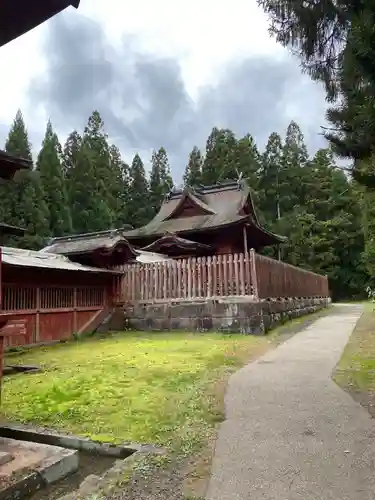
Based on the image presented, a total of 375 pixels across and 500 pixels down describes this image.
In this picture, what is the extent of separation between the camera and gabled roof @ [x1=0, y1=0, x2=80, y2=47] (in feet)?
10.4

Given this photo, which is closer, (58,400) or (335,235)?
(58,400)

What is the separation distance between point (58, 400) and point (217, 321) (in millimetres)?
8363

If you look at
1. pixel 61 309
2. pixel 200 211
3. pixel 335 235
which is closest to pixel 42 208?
pixel 200 211

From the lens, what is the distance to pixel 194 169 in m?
52.2

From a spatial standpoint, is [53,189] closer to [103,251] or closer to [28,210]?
[28,210]

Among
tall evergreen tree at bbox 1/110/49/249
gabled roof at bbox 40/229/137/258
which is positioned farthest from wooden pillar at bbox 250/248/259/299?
tall evergreen tree at bbox 1/110/49/249

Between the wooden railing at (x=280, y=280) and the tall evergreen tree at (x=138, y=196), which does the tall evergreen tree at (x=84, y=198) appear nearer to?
the tall evergreen tree at (x=138, y=196)

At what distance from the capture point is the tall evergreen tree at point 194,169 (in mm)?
50978

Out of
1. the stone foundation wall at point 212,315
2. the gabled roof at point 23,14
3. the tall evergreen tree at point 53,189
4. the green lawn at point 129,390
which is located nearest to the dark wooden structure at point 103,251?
the stone foundation wall at point 212,315

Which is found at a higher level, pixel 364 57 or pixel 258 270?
pixel 364 57

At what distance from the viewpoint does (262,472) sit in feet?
11.1

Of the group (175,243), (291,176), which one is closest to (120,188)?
(291,176)

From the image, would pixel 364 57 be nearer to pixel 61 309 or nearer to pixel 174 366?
pixel 174 366


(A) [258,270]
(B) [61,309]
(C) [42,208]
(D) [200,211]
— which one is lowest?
(B) [61,309]
